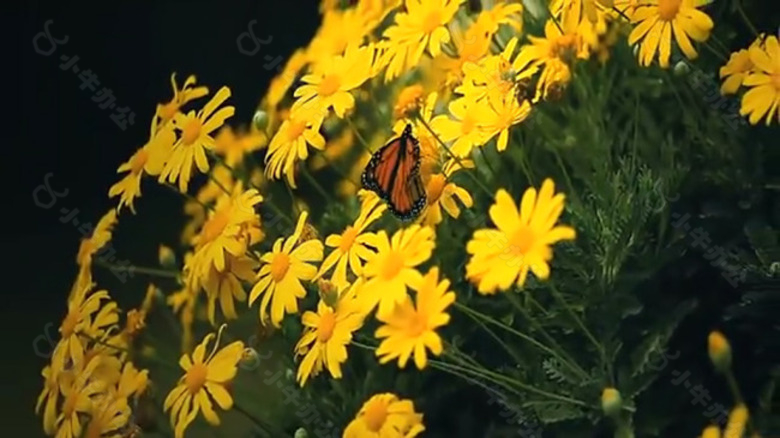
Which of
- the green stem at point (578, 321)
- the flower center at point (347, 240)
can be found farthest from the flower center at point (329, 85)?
the green stem at point (578, 321)

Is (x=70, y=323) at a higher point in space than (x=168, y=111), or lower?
lower

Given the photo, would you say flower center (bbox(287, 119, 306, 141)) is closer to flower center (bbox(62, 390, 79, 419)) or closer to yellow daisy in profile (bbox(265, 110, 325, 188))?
yellow daisy in profile (bbox(265, 110, 325, 188))

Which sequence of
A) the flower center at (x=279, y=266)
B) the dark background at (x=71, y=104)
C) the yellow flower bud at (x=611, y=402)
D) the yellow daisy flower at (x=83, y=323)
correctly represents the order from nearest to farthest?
the yellow flower bud at (x=611, y=402)
the flower center at (x=279, y=266)
the yellow daisy flower at (x=83, y=323)
the dark background at (x=71, y=104)

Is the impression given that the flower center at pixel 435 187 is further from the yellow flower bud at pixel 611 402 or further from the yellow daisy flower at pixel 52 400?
the yellow daisy flower at pixel 52 400

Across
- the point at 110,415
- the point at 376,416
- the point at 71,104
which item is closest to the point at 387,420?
the point at 376,416

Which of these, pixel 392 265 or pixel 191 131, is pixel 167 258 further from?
pixel 392 265

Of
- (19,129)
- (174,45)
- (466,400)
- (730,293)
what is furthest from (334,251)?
(19,129)
